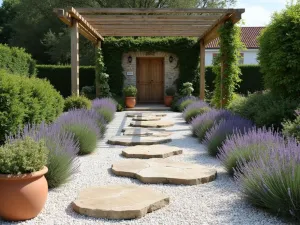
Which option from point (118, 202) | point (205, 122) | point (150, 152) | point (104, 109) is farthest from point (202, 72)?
point (118, 202)

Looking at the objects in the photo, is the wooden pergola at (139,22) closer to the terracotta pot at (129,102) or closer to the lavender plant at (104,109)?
the lavender plant at (104,109)

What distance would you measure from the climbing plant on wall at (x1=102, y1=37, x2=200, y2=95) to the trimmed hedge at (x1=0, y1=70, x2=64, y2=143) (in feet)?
27.3

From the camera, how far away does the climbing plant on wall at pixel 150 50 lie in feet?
49.6

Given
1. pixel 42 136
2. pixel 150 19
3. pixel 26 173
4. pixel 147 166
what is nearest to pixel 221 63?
pixel 150 19

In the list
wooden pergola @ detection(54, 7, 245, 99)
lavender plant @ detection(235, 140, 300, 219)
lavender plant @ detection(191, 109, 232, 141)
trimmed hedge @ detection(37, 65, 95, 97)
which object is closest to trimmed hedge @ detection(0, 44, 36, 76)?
wooden pergola @ detection(54, 7, 245, 99)

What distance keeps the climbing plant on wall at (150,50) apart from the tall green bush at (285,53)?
8406 millimetres

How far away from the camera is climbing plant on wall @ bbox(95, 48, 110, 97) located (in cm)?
1378

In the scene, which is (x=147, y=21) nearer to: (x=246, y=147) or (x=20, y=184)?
(x=246, y=147)

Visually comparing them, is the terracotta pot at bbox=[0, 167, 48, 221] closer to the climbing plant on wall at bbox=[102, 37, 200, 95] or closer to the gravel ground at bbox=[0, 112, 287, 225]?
the gravel ground at bbox=[0, 112, 287, 225]

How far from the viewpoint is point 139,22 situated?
1124 cm

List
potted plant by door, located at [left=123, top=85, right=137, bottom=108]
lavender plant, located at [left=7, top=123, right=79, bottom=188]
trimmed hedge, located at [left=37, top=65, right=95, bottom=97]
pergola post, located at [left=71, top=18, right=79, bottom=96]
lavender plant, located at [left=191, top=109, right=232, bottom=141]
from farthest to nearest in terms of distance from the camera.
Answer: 1. trimmed hedge, located at [left=37, top=65, right=95, bottom=97]
2. potted plant by door, located at [left=123, top=85, right=137, bottom=108]
3. pergola post, located at [left=71, top=18, right=79, bottom=96]
4. lavender plant, located at [left=191, top=109, right=232, bottom=141]
5. lavender plant, located at [left=7, top=123, right=79, bottom=188]

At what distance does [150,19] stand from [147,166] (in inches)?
264

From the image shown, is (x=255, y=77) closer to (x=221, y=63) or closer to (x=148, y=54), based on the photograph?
(x=148, y=54)

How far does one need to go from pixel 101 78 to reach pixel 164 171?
10.0 m
